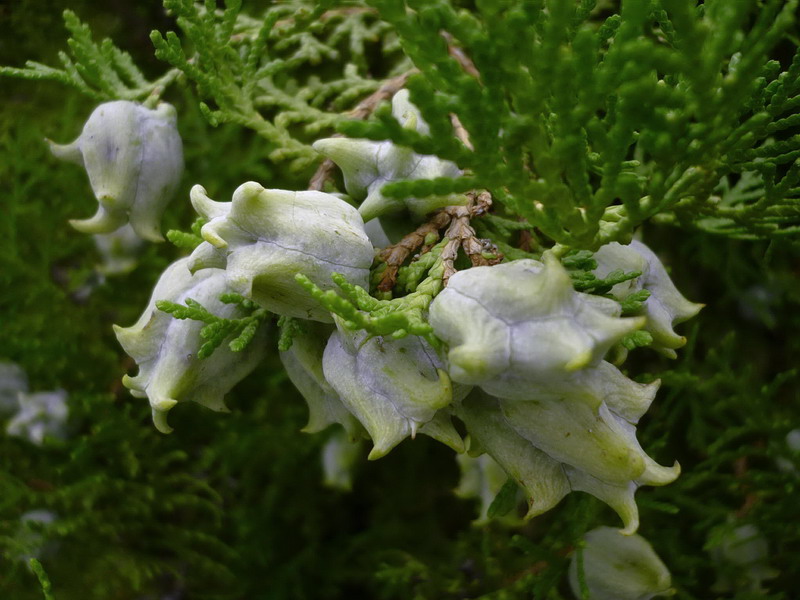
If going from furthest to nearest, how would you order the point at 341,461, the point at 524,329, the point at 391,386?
the point at 341,461
the point at 391,386
the point at 524,329

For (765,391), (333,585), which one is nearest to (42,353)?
(333,585)

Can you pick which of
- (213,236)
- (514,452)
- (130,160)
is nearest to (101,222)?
(130,160)

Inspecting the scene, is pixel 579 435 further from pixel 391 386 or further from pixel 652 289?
pixel 652 289

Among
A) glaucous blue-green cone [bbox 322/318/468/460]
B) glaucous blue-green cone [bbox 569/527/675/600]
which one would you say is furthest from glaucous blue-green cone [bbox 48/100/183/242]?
glaucous blue-green cone [bbox 569/527/675/600]

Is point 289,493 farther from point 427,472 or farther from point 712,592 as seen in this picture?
point 712,592

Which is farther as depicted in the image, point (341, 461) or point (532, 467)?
point (341, 461)

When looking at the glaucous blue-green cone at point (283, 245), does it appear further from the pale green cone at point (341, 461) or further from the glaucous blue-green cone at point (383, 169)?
the pale green cone at point (341, 461)
